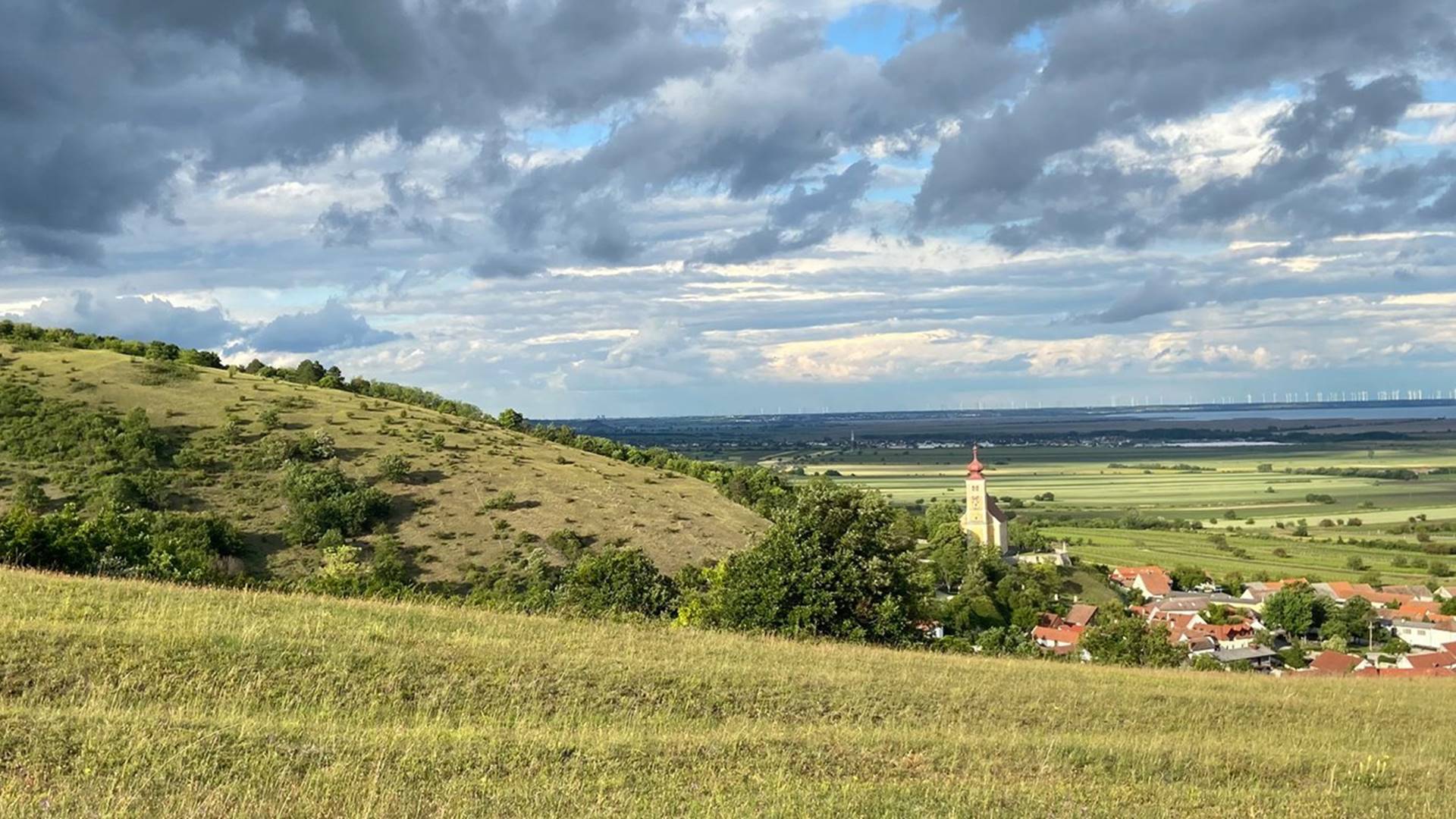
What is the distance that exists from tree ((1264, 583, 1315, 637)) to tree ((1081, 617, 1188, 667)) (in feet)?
103

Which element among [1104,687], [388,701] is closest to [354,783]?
[388,701]

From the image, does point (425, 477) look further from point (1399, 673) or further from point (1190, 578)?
point (1190, 578)

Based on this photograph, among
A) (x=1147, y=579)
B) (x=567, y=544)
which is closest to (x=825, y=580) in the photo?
(x=567, y=544)

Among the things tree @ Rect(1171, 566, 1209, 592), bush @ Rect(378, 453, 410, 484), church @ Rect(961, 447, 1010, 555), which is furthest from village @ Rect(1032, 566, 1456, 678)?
bush @ Rect(378, 453, 410, 484)

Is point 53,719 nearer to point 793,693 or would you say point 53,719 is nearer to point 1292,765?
point 793,693

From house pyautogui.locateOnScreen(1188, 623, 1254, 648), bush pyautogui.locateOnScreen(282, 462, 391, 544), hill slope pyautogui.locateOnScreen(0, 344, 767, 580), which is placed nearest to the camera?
bush pyautogui.locateOnScreen(282, 462, 391, 544)

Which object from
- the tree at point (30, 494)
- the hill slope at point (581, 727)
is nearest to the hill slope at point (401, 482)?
the tree at point (30, 494)

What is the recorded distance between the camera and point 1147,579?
10306cm

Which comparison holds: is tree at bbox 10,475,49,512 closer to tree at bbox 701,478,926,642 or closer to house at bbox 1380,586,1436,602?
tree at bbox 701,478,926,642

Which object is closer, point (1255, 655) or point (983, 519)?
point (1255, 655)

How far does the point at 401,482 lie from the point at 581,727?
210 ft

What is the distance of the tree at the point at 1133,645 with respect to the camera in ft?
164

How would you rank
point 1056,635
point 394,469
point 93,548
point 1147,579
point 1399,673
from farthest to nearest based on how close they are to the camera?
point 1147,579
point 394,469
point 1056,635
point 1399,673
point 93,548

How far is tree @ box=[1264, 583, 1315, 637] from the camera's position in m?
83.4
